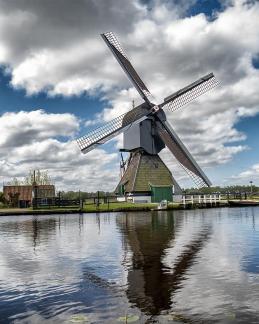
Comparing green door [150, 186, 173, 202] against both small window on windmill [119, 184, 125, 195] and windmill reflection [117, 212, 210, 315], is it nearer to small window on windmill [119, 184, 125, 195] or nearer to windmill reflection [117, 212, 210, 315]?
small window on windmill [119, 184, 125, 195]

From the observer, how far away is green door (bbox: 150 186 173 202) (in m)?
71.4

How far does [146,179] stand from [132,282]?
56430 millimetres

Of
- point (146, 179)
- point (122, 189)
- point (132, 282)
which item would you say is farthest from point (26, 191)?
point (132, 282)

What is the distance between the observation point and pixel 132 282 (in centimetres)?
1345

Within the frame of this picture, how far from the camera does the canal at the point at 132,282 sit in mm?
10094

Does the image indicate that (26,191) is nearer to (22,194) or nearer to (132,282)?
(22,194)

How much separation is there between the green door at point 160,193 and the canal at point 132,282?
156 ft

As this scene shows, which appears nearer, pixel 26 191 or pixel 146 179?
pixel 146 179

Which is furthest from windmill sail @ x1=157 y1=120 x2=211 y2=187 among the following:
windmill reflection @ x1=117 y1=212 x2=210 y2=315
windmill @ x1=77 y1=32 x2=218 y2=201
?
windmill reflection @ x1=117 y1=212 x2=210 y2=315

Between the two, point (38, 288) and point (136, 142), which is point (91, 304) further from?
point (136, 142)

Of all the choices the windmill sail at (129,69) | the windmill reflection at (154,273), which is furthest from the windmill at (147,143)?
the windmill reflection at (154,273)

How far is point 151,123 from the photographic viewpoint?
67250 millimetres

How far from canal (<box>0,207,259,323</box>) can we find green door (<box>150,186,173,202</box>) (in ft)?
156

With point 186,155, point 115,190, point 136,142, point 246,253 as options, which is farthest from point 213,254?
point 115,190
